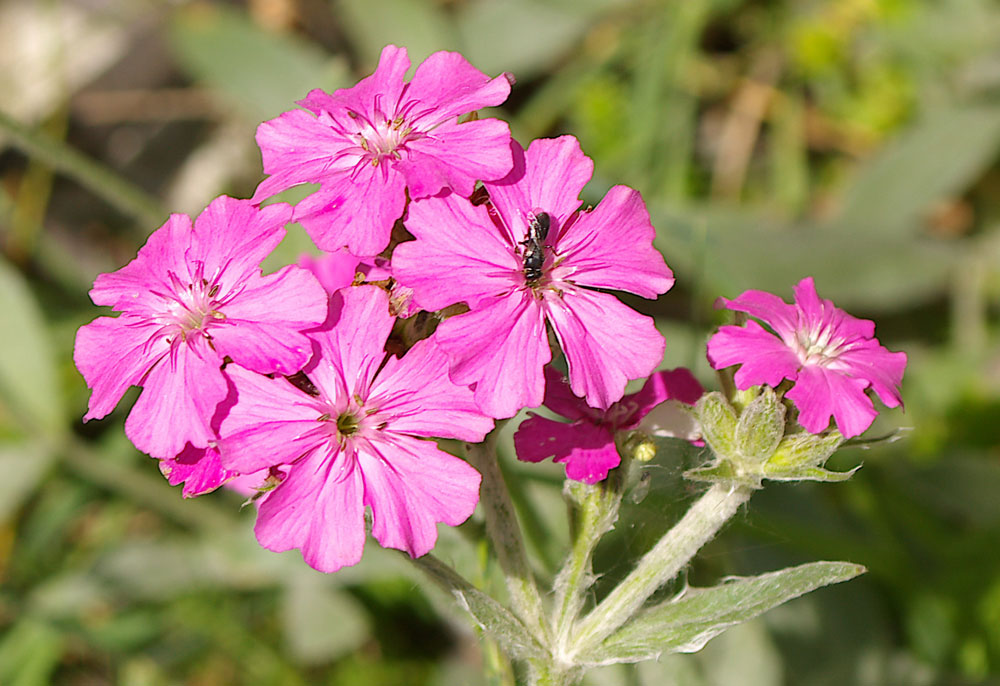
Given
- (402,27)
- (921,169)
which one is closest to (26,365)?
(402,27)

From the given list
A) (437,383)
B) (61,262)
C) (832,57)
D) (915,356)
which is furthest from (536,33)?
(437,383)

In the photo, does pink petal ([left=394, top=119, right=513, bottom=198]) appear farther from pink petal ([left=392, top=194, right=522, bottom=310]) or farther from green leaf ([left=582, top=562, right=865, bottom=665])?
green leaf ([left=582, top=562, right=865, bottom=665])

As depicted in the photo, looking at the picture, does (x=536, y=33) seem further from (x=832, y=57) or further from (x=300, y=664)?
(x=300, y=664)

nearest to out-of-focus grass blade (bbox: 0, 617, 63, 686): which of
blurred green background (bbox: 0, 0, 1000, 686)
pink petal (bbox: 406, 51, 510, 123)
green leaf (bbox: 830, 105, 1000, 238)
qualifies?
blurred green background (bbox: 0, 0, 1000, 686)

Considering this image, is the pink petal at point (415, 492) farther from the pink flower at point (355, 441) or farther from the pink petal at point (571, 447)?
the pink petal at point (571, 447)

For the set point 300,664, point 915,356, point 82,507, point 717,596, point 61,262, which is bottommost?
point 717,596

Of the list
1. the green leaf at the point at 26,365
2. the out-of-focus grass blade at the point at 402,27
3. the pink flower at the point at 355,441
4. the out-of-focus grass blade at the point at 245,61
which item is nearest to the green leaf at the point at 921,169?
the out-of-focus grass blade at the point at 402,27

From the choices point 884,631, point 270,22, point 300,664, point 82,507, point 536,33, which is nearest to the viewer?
point 884,631
